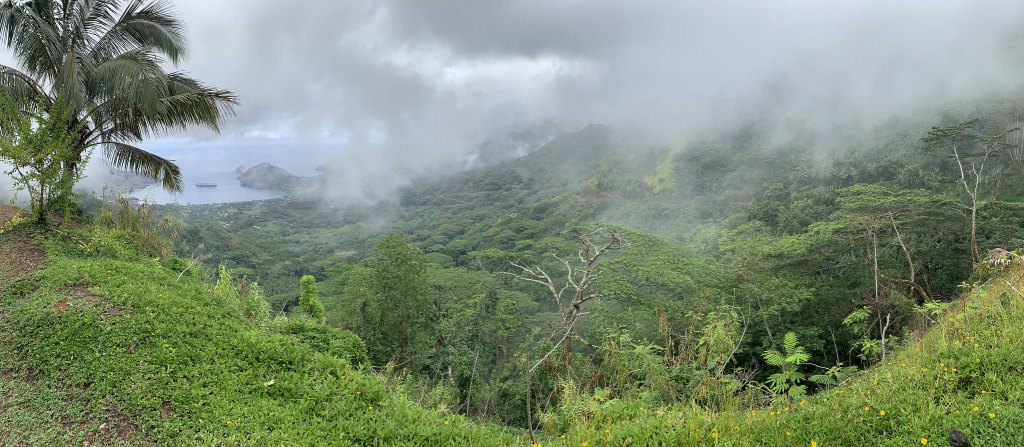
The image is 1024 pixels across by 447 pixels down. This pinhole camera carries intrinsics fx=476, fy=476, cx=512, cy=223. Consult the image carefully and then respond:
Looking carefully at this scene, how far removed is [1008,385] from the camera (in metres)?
3.16

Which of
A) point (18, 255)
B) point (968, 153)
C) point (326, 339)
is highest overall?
point (968, 153)

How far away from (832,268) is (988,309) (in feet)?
42.1

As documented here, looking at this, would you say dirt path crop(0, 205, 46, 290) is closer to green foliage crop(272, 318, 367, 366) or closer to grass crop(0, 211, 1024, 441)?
grass crop(0, 211, 1024, 441)

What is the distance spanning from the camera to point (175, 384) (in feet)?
11.9

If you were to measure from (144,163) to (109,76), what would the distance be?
1.91 metres

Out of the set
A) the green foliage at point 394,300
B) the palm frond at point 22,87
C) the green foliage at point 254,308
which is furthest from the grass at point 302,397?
the green foliage at point 394,300

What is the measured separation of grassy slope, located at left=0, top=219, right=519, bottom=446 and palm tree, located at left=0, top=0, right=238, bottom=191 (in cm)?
387

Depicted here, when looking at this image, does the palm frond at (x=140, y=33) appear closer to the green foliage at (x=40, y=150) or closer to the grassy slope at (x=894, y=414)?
the green foliage at (x=40, y=150)

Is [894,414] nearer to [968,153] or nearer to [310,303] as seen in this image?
[310,303]

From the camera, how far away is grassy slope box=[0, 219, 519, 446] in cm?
332

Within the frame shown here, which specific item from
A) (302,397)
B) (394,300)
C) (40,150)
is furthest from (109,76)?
(394,300)

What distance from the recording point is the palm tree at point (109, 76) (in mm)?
7168

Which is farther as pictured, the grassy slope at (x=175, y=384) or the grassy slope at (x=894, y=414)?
the grassy slope at (x=175, y=384)

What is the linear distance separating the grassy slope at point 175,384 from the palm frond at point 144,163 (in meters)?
4.45
